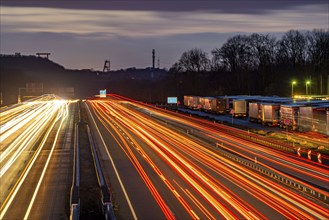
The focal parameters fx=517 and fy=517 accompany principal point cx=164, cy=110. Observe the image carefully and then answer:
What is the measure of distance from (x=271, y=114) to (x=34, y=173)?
1288 inches

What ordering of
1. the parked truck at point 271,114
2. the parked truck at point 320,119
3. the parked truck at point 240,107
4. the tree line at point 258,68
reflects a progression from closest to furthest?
the parked truck at point 320,119
the parked truck at point 271,114
the parked truck at point 240,107
the tree line at point 258,68

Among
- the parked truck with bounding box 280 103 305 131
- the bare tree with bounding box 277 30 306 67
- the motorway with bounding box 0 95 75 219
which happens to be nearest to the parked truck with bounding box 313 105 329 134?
the parked truck with bounding box 280 103 305 131

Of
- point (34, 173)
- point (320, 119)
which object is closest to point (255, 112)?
point (320, 119)

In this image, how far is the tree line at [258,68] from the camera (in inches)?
4008

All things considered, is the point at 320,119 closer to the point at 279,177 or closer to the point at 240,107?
the point at 279,177

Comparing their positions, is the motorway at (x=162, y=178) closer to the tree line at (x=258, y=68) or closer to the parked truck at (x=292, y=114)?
the parked truck at (x=292, y=114)

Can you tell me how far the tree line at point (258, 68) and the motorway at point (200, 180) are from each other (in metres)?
55.1

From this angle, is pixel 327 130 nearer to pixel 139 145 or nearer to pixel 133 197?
pixel 139 145

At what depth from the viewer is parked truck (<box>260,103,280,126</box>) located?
186ft

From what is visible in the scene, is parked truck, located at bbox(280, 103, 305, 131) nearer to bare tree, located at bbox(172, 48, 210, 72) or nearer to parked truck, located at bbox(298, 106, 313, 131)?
parked truck, located at bbox(298, 106, 313, 131)

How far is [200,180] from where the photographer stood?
90.8 ft

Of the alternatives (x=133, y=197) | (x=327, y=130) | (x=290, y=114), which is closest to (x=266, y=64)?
(x=290, y=114)

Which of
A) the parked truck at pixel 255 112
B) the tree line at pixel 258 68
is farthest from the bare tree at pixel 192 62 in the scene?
the parked truck at pixel 255 112

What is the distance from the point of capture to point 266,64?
4801 inches
